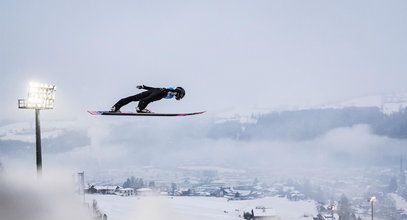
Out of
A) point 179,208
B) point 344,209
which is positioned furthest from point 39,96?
point 344,209

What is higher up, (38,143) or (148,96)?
(148,96)

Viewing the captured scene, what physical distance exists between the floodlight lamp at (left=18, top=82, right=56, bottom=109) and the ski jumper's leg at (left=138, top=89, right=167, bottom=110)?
14804mm

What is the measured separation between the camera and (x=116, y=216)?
225ft

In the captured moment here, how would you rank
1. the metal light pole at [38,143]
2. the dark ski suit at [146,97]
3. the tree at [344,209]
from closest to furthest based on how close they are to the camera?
1. the dark ski suit at [146,97]
2. the metal light pole at [38,143]
3. the tree at [344,209]

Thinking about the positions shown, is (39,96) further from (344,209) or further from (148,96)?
(344,209)

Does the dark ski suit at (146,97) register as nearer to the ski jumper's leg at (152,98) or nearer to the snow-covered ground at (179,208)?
the ski jumper's leg at (152,98)

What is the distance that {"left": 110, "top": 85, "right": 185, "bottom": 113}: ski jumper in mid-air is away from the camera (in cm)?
1553

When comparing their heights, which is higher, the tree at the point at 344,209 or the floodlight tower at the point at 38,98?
the floodlight tower at the point at 38,98

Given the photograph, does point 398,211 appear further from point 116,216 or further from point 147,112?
point 147,112

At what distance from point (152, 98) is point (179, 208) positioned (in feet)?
246

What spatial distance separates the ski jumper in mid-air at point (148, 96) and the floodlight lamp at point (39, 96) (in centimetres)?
1401

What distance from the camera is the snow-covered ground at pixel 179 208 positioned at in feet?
242

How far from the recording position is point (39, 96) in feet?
96.5

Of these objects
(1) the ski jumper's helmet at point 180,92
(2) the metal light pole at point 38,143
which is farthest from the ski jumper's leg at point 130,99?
(2) the metal light pole at point 38,143
